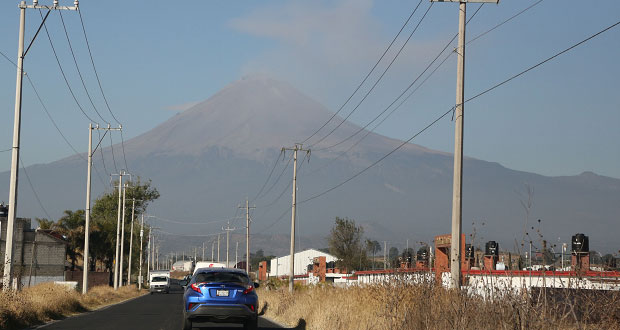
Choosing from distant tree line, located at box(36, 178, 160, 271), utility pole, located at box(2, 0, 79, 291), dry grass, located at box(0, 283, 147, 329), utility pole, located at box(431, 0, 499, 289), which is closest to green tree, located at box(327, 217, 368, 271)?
distant tree line, located at box(36, 178, 160, 271)

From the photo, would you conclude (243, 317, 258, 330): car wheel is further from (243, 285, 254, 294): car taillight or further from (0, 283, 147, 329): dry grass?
(0, 283, 147, 329): dry grass

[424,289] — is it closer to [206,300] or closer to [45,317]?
[206,300]

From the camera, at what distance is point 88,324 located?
2725cm

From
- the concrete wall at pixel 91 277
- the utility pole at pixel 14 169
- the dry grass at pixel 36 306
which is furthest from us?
the concrete wall at pixel 91 277

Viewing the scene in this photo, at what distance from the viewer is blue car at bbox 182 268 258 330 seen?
74.0 ft

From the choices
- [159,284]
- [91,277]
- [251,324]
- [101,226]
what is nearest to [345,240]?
[101,226]

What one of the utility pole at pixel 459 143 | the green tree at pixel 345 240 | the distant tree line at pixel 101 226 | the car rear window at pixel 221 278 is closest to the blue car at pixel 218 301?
Result: the car rear window at pixel 221 278

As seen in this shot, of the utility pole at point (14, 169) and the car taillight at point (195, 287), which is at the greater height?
the utility pole at point (14, 169)

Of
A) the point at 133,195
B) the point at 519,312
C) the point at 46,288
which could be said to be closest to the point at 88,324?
the point at 46,288

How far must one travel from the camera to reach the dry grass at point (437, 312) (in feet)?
36.6

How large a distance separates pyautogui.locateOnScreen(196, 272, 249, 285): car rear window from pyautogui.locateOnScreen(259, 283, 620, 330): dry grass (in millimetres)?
2473

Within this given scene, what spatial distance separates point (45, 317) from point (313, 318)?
32.9 ft

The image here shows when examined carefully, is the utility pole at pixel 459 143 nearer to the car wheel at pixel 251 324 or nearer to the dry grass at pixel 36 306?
the car wheel at pixel 251 324

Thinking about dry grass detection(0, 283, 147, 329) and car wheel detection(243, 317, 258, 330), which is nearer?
car wheel detection(243, 317, 258, 330)
